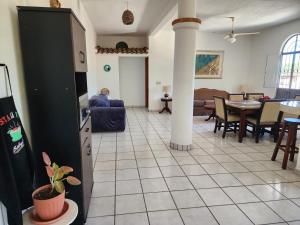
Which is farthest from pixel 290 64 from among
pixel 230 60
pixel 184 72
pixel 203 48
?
pixel 184 72

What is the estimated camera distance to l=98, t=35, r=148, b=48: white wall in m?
7.72

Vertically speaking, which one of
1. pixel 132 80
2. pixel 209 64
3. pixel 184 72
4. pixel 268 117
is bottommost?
pixel 268 117

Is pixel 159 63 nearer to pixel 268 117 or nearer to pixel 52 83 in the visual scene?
pixel 268 117

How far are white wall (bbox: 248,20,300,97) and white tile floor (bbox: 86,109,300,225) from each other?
152 inches

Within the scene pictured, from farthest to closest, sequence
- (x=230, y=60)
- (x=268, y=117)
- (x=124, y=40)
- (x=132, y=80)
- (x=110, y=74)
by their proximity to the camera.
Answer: (x=132, y=80) < (x=124, y=40) < (x=230, y=60) < (x=110, y=74) < (x=268, y=117)

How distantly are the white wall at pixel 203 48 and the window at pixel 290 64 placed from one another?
5.23 ft

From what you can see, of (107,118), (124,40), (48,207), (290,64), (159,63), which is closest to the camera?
(48,207)

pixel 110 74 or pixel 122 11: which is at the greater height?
pixel 122 11

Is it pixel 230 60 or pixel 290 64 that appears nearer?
pixel 290 64

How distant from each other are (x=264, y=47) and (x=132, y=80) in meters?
4.98

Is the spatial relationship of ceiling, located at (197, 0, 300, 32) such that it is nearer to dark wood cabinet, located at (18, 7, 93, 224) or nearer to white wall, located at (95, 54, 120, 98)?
white wall, located at (95, 54, 120, 98)

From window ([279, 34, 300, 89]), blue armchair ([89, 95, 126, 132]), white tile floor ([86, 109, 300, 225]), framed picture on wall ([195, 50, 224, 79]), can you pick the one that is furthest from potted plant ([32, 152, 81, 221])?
framed picture on wall ([195, 50, 224, 79])

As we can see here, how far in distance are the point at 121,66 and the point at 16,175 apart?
7129 millimetres

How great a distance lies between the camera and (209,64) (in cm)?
746
